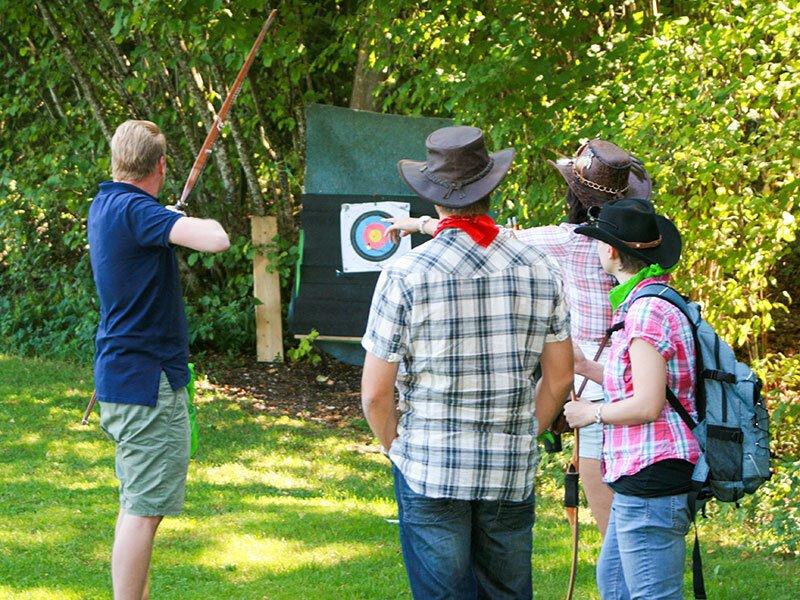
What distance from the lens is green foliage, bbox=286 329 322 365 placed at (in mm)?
9047

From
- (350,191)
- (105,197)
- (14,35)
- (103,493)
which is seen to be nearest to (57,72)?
(14,35)

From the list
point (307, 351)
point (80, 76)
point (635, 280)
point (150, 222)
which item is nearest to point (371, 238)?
point (307, 351)

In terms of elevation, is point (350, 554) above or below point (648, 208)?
below

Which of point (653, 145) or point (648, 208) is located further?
point (653, 145)

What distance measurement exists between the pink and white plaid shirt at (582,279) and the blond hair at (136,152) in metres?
1.14

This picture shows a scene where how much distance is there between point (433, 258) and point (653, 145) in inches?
131

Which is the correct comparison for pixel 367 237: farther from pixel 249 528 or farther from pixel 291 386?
pixel 249 528

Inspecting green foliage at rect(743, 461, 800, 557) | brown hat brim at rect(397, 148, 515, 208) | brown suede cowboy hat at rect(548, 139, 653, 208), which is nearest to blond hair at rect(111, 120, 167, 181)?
brown hat brim at rect(397, 148, 515, 208)

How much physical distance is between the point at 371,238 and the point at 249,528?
163 inches

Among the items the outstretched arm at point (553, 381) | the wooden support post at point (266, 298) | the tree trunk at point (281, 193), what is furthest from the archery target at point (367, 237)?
the outstretched arm at point (553, 381)

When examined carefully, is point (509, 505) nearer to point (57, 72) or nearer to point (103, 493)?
point (103, 493)

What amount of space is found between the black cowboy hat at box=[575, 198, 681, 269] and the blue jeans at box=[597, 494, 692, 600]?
0.61m

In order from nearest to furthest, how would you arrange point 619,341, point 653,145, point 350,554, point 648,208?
point 619,341
point 648,208
point 350,554
point 653,145

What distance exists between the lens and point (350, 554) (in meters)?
4.75
